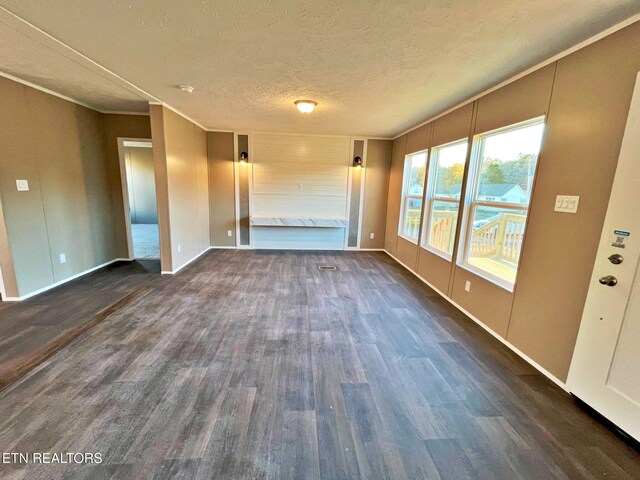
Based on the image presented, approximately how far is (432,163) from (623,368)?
3143 mm

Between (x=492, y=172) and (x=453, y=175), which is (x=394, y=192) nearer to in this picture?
(x=453, y=175)

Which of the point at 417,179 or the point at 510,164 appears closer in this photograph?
the point at 510,164

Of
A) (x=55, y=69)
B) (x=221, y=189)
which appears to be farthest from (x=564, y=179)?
(x=221, y=189)

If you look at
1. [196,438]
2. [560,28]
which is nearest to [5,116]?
[196,438]

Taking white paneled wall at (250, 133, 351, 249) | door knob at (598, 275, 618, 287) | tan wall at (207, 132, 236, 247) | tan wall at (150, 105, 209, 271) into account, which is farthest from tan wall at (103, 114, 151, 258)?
door knob at (598, 275, 618, 287)

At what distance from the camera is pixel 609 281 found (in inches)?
64.5

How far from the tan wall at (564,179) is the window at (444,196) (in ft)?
2.85

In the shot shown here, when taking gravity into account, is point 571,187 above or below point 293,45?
below

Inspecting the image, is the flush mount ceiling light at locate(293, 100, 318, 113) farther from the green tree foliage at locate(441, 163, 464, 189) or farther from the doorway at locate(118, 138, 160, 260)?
the doorway at locate(118, 138, 160, 260)

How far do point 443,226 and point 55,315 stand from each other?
15.7ft

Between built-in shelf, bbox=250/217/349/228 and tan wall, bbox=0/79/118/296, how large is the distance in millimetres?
2552

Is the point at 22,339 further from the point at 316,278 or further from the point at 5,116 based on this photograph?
the point at 316,278

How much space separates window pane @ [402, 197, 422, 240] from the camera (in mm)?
4676

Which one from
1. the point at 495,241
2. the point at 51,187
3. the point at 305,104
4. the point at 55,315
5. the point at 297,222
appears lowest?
the point at 55,315
